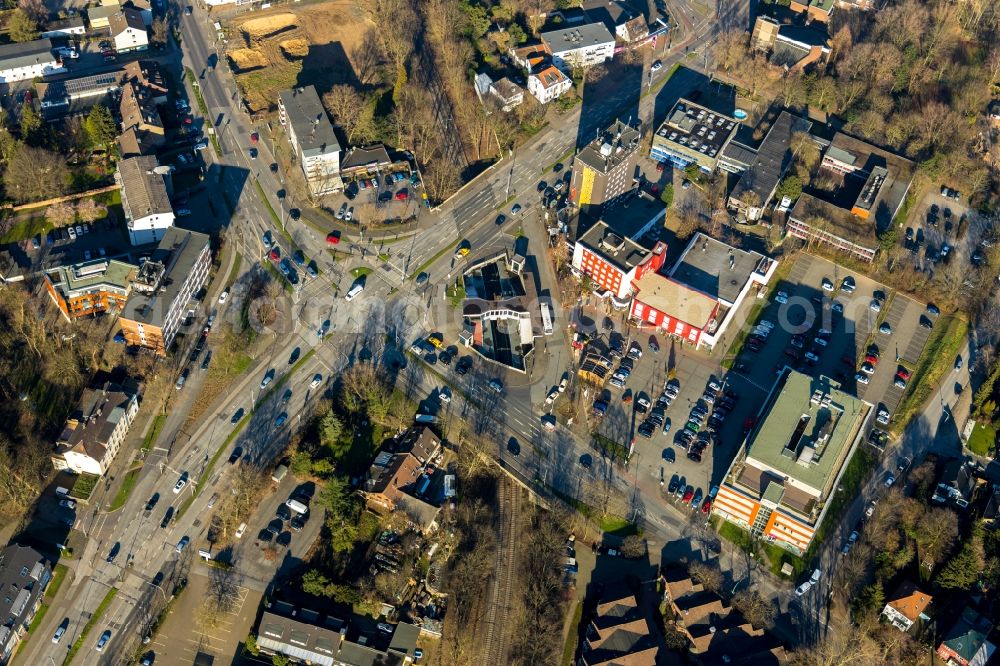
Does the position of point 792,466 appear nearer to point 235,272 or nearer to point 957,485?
point 957,485

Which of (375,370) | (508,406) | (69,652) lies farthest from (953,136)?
(69,652)

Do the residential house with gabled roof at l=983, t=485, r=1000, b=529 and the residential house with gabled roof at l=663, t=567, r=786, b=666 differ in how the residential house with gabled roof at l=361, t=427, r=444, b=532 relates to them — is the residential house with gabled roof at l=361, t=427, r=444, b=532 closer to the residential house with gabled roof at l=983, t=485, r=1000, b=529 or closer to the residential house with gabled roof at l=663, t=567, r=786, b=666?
the residential house with gabled roof at l=663, t=567, r=786, b=666

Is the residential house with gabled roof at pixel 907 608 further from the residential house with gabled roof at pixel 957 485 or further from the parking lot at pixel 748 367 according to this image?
the parking lot at pixel 748 367

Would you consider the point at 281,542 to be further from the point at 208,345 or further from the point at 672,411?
the point at 672,411

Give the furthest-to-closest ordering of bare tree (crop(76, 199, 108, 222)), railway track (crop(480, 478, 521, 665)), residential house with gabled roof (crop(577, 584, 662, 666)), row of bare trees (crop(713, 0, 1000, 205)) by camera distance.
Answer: row of bare trees (crop(713, 0, 1000, 205)) < bare tree (crop(76, 199, 108, 222)) < railway track (crop(480, 478, 521, 665)) < residential house with gabled roof (crop(577, 584, 662, 666))

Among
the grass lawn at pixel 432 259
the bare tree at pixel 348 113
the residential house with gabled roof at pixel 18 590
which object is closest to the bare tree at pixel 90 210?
the bare tree at pixel 348 113

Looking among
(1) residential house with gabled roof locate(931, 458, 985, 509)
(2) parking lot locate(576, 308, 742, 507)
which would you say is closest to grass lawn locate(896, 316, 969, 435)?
(1) residential house with gabled roof locate(931, 458, 985, 509)

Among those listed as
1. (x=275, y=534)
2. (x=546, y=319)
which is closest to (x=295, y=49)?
(x=546, y=319)
